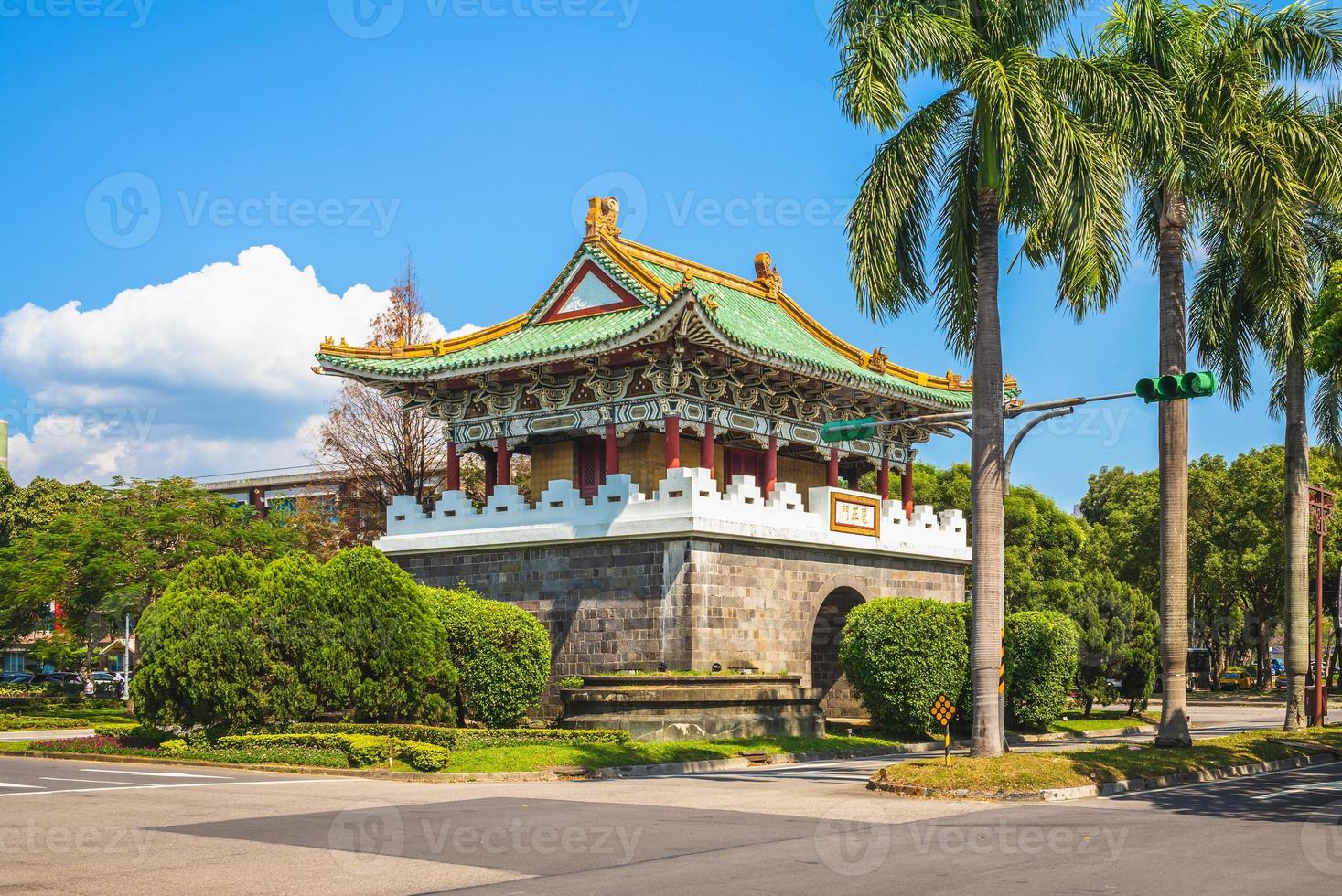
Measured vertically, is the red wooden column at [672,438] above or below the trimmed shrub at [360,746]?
above

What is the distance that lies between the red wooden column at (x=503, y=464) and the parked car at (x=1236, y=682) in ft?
Answer: 157

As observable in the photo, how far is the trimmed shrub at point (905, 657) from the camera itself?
2877 cm

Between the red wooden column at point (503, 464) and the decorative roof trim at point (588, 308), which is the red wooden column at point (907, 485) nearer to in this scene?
the decorative roof trim at point (588, 308)

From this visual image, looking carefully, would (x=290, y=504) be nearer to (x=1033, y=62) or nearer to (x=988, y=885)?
(x=1033, y=62)

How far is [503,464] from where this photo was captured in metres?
32.7

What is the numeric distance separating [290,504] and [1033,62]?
59.1 meters

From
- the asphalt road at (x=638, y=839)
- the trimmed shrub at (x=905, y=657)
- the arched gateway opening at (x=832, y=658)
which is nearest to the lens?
the asphalt road at (x=638, y=839)

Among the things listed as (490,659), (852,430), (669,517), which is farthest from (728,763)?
(852,430)

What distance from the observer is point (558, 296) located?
33844 mm

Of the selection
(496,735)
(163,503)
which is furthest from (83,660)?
(496,735)

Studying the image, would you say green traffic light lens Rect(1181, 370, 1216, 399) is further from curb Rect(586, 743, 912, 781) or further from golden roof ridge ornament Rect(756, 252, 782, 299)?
golden roof ridge ornament Rect(756, 252, 782, 299)

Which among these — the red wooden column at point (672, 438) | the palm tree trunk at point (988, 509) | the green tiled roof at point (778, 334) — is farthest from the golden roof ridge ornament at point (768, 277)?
the palm tree trunk at point (988, 509)

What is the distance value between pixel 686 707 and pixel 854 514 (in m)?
8.09

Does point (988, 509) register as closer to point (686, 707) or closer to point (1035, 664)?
point (686, 707)
